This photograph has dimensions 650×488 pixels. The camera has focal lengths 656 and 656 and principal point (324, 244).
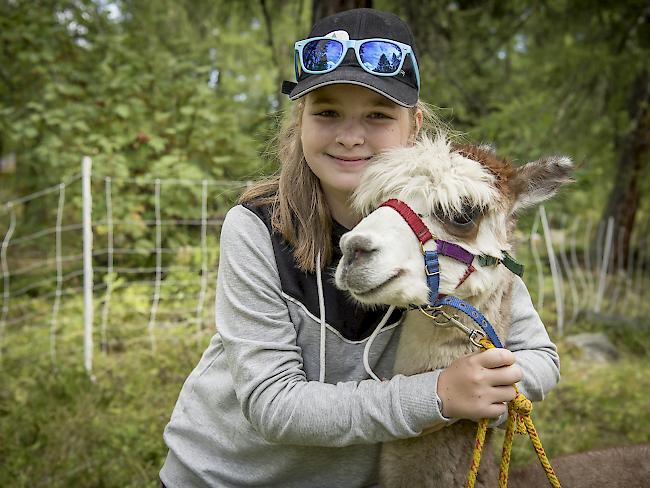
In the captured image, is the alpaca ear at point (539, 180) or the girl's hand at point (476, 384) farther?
the alpaca ear at point (539, 180)

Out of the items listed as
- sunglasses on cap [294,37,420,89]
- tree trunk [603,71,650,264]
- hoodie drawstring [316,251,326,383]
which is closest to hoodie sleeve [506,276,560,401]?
hoodie drawstring [316,251,326,383]

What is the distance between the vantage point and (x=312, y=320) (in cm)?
210

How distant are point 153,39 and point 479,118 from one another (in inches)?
171

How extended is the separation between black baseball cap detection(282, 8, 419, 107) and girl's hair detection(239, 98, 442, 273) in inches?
7.5

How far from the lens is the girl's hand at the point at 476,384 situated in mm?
1805

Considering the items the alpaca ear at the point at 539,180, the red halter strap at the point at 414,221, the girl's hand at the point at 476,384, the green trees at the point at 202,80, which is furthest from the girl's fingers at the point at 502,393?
the green trees at the point at 202,80

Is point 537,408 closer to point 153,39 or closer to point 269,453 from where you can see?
point 269,453

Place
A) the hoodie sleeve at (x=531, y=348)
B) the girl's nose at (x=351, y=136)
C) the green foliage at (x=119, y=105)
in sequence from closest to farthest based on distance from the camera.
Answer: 1. the girl's nose at (x=351, y=136)
2. the hoodie sleeve at (x=531, y=348)
3. the green foliage at (x=119, y=105)

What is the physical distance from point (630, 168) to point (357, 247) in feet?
34.7

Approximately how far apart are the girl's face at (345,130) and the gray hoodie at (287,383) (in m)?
0.23

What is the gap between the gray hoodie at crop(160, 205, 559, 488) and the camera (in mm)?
1859

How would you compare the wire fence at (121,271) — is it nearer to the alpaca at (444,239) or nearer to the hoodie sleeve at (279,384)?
the alpaca at (444,239)

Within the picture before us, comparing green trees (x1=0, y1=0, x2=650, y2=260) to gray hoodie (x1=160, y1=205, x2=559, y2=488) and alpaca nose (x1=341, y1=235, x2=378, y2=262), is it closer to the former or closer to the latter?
gray hoodie (x1=160, y1=205, x2=559, y2=488)

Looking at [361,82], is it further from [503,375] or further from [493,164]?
[503,375]
